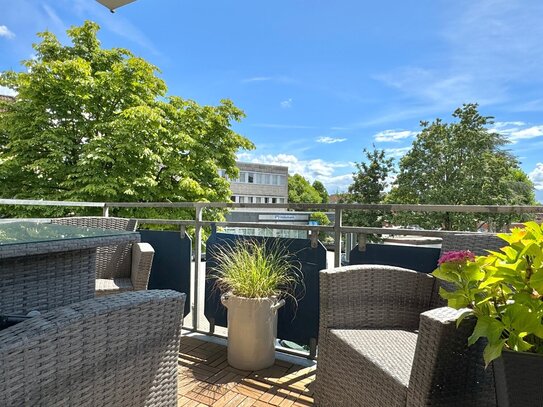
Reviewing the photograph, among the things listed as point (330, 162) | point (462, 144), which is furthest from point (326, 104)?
point (330, 162)

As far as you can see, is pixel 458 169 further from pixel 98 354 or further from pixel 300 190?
pixel 300 190

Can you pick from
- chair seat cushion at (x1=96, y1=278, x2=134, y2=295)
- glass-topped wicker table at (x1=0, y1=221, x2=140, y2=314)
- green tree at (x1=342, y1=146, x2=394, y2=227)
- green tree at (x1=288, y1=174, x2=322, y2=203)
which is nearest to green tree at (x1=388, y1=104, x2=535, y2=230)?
green tree at (x1=342, y1=146, x2=394, y2=227)

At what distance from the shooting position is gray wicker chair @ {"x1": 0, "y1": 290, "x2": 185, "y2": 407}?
0.66 m

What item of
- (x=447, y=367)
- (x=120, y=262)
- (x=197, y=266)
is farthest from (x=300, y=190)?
(x=447, y=367)

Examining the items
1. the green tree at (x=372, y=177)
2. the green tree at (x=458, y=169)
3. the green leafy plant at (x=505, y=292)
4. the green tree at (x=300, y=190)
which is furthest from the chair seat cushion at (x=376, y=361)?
the green tree at (x=300, y=190)

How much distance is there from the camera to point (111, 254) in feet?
8.62

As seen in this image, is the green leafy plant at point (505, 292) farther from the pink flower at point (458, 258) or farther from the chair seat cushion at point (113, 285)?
the chair seat cushion at point (113, 285)

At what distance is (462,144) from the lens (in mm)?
17766

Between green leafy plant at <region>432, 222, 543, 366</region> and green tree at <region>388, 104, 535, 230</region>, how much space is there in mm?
17031

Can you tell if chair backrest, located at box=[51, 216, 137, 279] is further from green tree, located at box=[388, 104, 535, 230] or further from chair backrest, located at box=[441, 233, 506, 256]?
green tree, located at box=[388, 104, 535, 230]

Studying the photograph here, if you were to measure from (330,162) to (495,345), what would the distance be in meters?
98.2

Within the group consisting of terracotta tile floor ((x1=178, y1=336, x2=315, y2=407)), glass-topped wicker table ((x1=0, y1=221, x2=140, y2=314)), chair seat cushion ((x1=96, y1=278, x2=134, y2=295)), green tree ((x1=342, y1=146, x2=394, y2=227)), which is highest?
green tree ((x1=342, y1=146, x2=394, y2=227))

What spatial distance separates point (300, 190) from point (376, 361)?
5645 centimetres

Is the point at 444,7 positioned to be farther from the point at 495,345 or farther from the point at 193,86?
the point at 495,345
